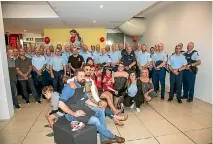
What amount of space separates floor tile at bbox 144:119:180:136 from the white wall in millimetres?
1728

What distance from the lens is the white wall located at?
4.40 meters

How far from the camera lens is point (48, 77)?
17.5ft

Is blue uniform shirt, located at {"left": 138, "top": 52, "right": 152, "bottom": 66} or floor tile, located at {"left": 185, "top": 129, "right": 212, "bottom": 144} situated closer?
floor tile, located at {"left": 185, "top": 129, "right": 212, "bottom": 144}

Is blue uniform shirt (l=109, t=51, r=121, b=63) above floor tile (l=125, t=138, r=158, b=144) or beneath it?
above

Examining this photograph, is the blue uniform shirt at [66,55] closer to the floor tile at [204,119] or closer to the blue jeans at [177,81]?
the blue jeans at [177,81]

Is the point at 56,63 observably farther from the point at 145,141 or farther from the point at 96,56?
the point at 145,141

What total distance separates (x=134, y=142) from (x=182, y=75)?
250cm

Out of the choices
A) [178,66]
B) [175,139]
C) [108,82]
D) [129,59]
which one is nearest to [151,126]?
[175,139]

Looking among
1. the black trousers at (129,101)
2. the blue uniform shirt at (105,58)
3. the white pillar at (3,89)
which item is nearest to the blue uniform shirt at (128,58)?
the blue uniform shirt at (105,58)

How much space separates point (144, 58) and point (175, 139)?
295 cm

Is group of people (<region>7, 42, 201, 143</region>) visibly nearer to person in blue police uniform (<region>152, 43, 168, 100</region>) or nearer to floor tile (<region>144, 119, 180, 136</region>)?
person in blue police uniform (<region>152, 43, 168, 100</region>)

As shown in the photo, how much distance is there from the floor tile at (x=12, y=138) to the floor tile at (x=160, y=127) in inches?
83.0

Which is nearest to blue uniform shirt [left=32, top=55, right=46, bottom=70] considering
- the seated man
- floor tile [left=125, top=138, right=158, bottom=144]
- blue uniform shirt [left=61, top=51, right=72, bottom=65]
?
blue uniform shirt [left=61, top=51, right=72, bottom=65]

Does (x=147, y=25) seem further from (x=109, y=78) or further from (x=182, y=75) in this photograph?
(x=109, y=78)
